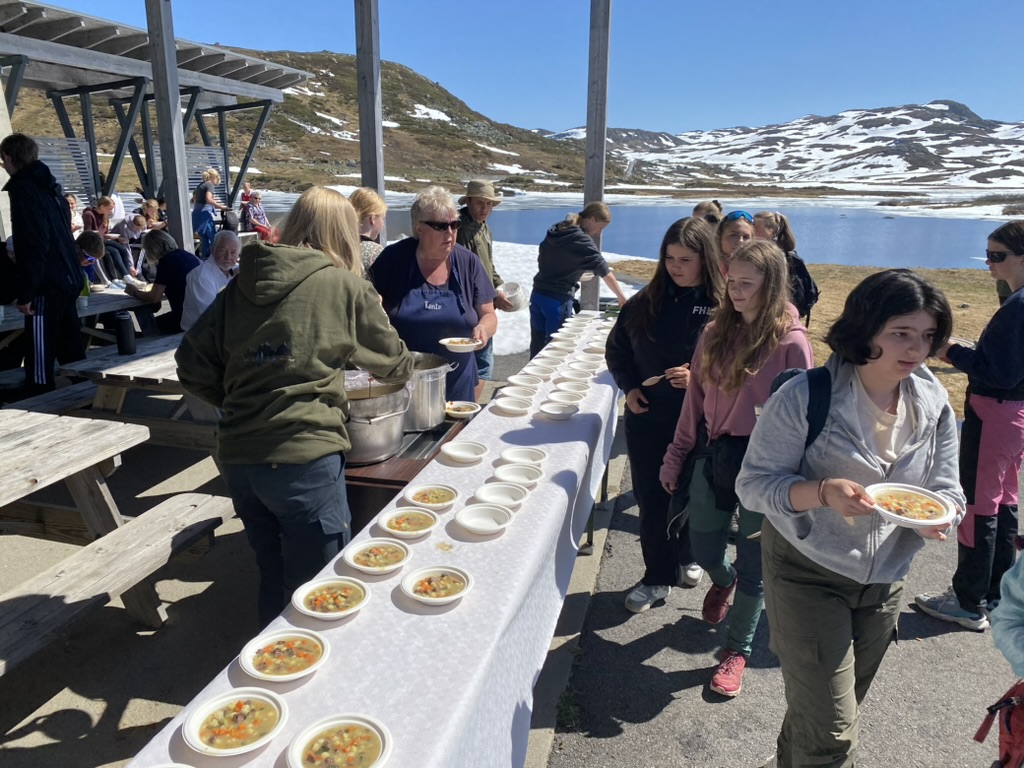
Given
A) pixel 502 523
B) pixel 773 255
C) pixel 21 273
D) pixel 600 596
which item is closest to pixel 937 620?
pixel 600 596

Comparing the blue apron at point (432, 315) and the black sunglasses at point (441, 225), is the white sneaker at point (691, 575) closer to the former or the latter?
the blue apron at point (432, 315)

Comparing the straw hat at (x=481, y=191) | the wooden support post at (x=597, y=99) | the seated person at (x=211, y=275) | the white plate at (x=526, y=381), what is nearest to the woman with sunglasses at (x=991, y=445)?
the white plate at (x=526, y=381)

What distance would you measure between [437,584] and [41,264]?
431 centimetres

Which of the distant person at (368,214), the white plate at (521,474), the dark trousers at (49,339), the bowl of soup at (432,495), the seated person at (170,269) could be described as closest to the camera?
the bowl of soup at (432,495)

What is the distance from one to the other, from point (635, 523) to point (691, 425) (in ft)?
5.02

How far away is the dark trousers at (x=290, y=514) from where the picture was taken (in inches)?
78.7

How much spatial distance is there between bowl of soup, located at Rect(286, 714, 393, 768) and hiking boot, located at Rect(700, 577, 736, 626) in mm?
1970

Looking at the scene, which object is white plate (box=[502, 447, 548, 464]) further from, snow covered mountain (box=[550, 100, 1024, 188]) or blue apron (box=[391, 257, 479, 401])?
snow covered mountain (box=[550, 100, 1024, 188])

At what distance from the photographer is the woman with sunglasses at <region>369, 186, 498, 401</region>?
325 cm

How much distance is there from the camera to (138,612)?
2873 millimetres

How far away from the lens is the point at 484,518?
2.08m

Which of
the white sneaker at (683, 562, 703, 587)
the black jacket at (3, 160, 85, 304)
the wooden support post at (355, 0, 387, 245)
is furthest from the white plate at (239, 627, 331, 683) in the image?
the black jacket at (3, 160, 85, 304)

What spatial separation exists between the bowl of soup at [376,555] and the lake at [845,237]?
1167 cm

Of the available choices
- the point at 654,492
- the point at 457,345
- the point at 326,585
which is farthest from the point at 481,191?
the point at 326,585
